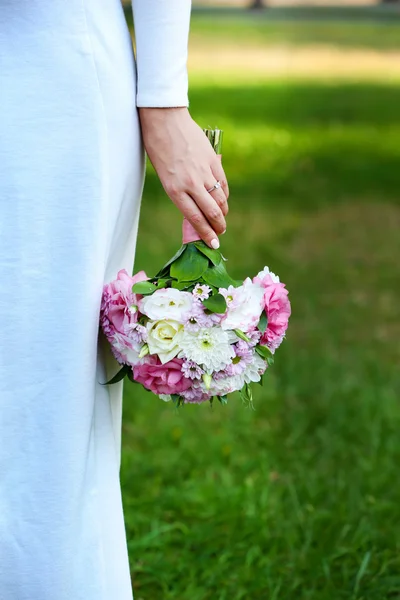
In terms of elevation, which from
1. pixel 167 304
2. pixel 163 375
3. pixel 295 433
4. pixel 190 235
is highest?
pixel 190 235

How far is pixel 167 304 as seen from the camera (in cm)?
161

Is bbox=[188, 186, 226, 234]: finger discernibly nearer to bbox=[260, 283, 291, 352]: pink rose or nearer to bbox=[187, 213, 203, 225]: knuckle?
bbox=[187, 213, 203, 225]: knuckle

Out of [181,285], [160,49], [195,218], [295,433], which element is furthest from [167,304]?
[295,433]

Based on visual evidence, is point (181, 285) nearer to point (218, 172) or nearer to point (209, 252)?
point (209, 252)

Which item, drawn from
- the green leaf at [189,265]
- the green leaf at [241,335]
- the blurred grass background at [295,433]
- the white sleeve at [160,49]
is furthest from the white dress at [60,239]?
the blurred grass background at [295,433]

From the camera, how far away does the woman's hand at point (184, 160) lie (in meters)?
1.63

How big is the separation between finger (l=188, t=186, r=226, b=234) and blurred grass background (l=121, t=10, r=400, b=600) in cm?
127

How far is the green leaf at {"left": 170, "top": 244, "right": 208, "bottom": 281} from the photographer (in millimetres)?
1636

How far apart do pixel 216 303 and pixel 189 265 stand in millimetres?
90

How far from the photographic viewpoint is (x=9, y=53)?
1517mm

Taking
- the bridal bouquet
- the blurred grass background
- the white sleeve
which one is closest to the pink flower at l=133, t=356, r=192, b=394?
the bridal bouquet

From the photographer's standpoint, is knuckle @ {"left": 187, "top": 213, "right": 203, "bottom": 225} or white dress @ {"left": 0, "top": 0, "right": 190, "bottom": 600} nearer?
white dress @ {"left": 0, "top": 0, "right": 190, "bottom": 600}

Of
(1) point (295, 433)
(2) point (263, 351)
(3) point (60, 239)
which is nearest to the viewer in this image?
(3) point (60, 239)

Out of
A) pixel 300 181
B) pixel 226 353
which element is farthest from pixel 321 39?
pixel 226 353
